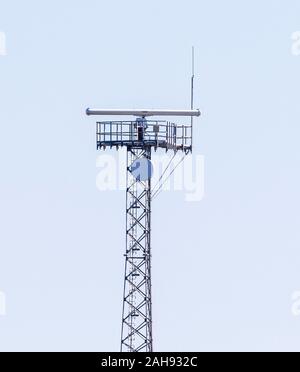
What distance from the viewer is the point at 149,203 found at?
131875 mm

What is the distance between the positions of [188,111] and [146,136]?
245cm

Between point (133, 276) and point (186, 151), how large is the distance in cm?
677

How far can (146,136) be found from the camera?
431ft
